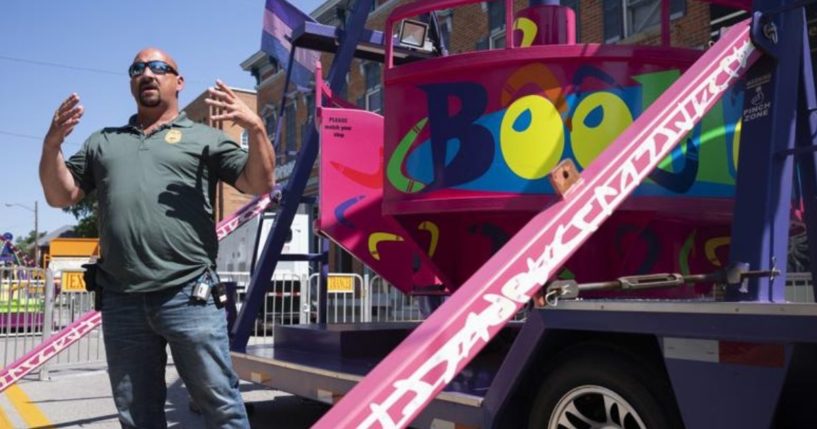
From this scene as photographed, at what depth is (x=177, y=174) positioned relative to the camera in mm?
3436

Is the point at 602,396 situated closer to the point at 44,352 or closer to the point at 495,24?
the point at 44,352

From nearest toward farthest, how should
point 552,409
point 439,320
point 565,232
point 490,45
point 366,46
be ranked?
point 439,320 < point 565,232 < point 552,409 < point 366,46 < point 490,45

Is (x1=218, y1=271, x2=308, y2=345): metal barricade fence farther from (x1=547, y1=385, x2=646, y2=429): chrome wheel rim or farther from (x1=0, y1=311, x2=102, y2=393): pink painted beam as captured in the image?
(x1=547, y1=385, x2=646, y2=429): chrome wheel rim

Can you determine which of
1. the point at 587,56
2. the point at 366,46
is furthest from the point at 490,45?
the point at 587,56

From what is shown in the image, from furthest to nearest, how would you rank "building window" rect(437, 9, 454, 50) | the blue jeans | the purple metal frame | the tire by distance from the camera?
"building window" rect(437, 9, 454, 50) < the purple metal frame < the blue jeans < the tire

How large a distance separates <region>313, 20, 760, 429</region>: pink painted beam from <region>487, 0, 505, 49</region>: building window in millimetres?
16233

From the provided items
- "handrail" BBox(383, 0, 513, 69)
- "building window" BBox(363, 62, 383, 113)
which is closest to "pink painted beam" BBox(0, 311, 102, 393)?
"handrail" BBox(383, 0, 513, 69)

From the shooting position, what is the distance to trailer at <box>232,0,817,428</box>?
105 inches

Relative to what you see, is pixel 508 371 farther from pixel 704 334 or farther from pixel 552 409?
pixel 704 334

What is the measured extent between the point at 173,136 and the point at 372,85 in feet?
72.0

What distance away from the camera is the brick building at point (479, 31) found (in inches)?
538

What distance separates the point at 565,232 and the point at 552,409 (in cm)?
102

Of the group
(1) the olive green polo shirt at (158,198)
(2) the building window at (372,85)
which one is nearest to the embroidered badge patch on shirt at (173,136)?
(1) the olive green polo shirt at (158,198)

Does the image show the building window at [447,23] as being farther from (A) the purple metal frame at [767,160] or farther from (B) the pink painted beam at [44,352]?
(A) the purple metal frame at [767,160]
